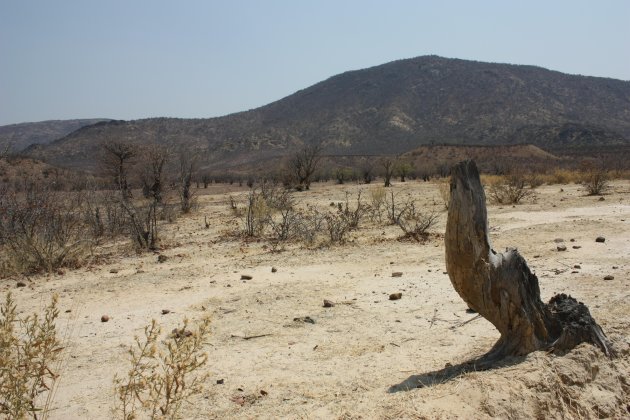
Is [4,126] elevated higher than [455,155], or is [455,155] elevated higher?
[4,126]

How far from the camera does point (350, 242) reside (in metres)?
9.90

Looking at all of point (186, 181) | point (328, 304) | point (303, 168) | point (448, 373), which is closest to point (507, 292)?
point (448, 373)

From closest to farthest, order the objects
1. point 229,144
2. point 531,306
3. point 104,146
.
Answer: point 531,306 < point 104,146 < point 229,144

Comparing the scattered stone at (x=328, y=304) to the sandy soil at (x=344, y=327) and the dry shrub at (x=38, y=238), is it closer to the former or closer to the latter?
the sandy soil at (x=344, y=327)

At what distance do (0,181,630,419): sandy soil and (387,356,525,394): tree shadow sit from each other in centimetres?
2

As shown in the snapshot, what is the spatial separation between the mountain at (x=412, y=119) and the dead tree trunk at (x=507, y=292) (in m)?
59.1

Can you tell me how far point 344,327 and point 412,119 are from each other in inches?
2886

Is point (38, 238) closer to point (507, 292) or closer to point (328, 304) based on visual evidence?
point (328, 304)

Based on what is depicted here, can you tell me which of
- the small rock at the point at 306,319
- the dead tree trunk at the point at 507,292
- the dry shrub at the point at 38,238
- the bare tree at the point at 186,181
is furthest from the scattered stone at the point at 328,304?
the bare tree at the point at 186,181

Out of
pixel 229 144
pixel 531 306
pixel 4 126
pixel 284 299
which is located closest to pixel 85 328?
pixel 284 299

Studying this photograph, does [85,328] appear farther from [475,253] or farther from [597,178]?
[597,178]

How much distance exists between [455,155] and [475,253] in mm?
48050

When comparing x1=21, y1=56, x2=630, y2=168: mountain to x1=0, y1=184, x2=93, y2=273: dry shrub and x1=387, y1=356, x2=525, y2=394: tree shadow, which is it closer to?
x1=0, y1=184, x2=93, y2=273: dry shrub

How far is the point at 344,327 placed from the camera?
532 cm
